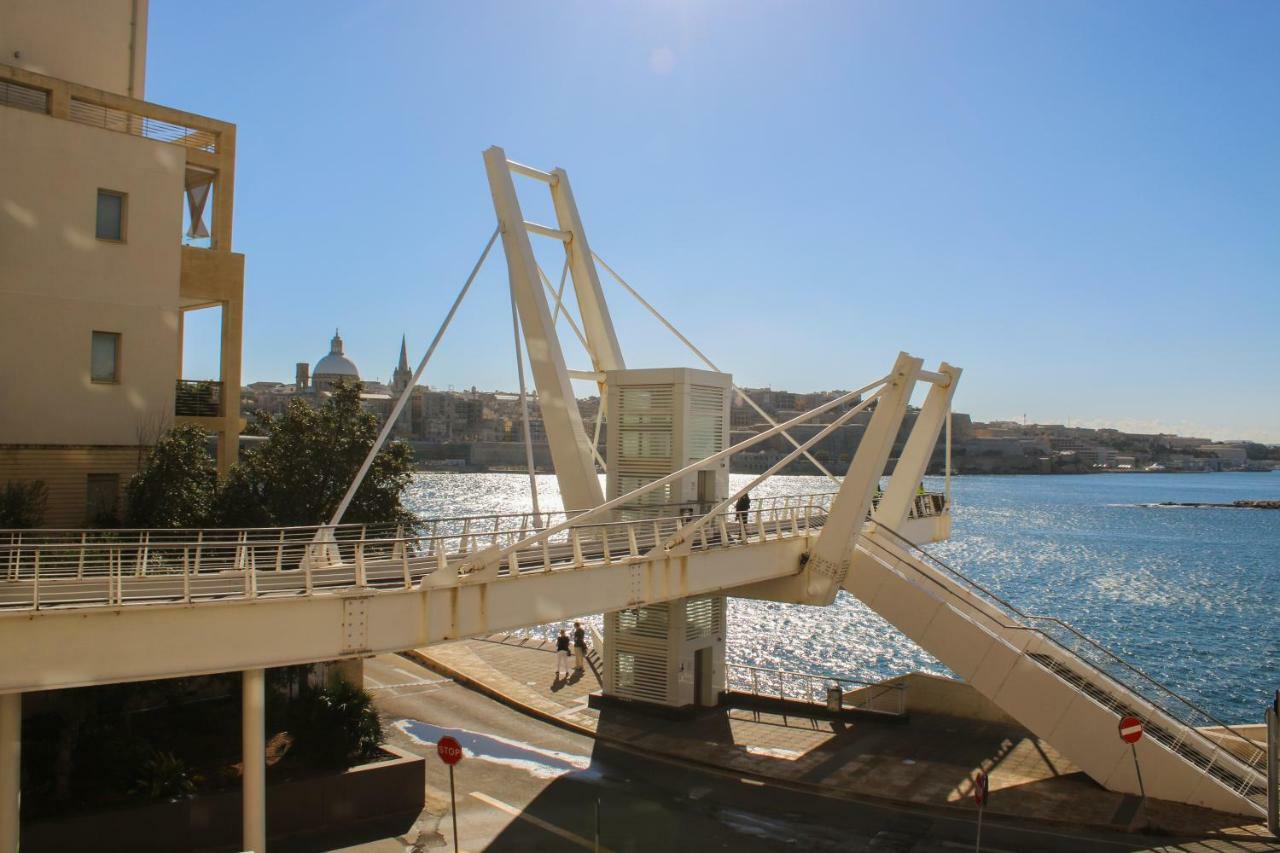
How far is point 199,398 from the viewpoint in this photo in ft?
84.9

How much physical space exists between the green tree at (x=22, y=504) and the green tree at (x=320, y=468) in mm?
3688

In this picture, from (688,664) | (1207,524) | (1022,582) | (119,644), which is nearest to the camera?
(119,644)

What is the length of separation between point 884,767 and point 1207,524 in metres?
146

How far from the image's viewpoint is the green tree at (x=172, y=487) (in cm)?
2120

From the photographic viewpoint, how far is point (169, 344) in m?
24.7

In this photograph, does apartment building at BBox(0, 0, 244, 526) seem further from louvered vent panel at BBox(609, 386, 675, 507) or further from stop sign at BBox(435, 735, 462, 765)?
stop sign at BBox(435, 735, 462, 765)

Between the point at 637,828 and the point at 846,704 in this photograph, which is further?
the point at 846,704

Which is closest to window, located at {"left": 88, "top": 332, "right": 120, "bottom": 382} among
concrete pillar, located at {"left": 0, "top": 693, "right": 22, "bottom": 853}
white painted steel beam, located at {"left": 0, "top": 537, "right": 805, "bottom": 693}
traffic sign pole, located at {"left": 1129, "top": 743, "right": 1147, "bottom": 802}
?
concrete pillar, located at {"left": 0, "top": 693, "right": 22, "bottom": 853}

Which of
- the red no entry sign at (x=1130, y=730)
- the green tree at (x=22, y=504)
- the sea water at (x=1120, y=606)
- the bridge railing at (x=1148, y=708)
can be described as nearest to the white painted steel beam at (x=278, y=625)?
the green tree at (x=22, y=504)

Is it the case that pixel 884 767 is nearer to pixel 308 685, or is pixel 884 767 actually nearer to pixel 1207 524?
pixel 308 685

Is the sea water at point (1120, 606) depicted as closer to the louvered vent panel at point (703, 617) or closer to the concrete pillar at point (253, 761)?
the louvered vent panel at point (703, 617)

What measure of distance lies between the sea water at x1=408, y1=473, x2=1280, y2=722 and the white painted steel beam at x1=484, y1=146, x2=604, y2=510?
28608mm

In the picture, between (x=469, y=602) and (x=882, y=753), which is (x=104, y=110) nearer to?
(x=469, y=602)

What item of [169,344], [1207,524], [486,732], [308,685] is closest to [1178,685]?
[486,732]
